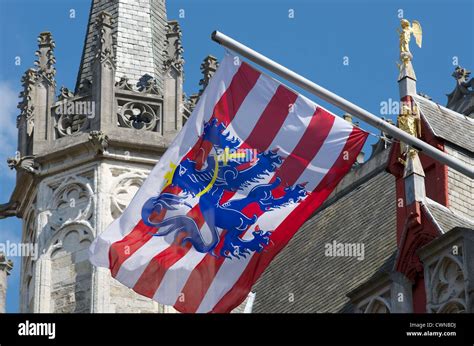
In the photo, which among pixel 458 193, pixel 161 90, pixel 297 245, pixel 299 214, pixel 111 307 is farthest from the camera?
pixel 297 245

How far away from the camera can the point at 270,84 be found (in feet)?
135

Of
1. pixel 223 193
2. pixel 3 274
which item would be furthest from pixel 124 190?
pixel 223 193

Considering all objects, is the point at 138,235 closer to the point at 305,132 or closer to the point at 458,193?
the point at 305,132

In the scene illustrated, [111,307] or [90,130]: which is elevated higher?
[90,130]

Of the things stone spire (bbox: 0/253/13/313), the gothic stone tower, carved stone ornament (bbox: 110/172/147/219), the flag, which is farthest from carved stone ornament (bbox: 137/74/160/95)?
the flag

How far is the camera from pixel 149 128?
162ft

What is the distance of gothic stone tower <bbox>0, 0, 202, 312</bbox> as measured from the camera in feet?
158

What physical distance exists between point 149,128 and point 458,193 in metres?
7.38

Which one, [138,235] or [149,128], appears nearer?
[138,235]

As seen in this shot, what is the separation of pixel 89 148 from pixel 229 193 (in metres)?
8.57

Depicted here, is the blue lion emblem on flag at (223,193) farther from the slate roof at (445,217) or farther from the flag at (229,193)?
the slate roof at (445,217)
